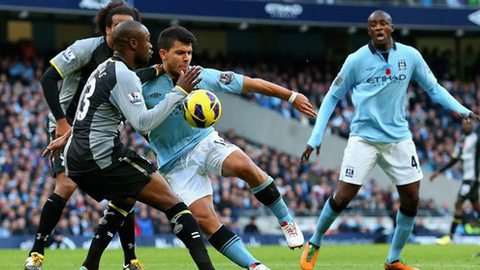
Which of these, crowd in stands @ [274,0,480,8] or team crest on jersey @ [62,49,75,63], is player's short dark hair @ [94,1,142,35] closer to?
team crest on jersey @ [62,49,75,63]

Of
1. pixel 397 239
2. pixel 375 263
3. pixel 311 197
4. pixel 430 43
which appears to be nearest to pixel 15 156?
pixel 311 197

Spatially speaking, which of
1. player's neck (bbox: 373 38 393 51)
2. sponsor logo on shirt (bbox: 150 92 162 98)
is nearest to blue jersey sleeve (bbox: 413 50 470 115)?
player's neck (bbox: 373 38 393 51)

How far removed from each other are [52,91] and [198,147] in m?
1.71

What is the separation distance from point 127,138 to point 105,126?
15941 mm

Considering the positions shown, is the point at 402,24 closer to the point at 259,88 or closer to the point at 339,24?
the point at 339,24

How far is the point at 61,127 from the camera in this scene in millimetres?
8797

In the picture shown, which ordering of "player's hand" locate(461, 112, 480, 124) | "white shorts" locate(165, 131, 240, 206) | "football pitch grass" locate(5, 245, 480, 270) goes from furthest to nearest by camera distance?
"football pitch grass" locate(5, 245, 480, 270), "player's hand" locate(461, 112, 480, 124), "white shorts" locate(165, 131, 240, 206)

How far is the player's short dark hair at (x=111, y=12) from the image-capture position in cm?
887

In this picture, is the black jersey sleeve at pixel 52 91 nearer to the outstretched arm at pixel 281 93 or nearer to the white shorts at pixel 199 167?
the white shorts at pixel 199 167

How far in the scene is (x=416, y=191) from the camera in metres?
9.31

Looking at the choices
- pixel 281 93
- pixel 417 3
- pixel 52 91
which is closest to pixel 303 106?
pixel 281 93

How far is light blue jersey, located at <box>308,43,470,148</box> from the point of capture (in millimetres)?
9297

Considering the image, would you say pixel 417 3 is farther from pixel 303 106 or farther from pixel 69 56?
pixel 303 106

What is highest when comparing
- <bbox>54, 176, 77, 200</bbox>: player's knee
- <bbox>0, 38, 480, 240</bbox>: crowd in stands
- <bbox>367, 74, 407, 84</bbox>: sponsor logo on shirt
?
<bbox>367, 74, 407, 84</bbox>: sponsor logo on shirt
